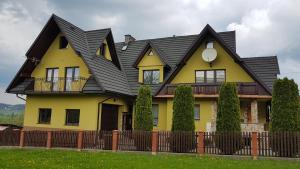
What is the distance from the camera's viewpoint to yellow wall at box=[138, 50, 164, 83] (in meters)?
22.9

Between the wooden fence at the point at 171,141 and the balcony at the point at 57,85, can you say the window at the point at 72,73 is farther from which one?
the wooden fence at the point at 171,141

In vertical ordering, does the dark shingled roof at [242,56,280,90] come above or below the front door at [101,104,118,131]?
above

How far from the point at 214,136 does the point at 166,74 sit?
934 cm

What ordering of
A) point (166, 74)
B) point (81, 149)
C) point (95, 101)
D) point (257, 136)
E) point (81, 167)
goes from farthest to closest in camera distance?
point (166, 74) → point (95, 101) → point (81, 149) → point (257, 136) → point (81, 167)

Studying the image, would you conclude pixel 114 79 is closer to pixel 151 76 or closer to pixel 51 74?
pixel 151 76

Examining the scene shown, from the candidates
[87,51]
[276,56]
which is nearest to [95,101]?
[87,51]

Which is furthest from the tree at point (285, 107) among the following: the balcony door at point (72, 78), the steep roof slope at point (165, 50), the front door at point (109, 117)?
the balcony door at point (72, 78)

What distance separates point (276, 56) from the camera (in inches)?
867

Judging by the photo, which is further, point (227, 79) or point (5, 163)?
point (227, 79)

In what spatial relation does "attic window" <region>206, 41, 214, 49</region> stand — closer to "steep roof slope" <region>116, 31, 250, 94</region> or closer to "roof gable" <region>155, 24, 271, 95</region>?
"roof gable" <region>155, 24, 271, 95</region>

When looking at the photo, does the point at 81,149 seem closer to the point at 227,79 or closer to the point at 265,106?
the point at 227,79

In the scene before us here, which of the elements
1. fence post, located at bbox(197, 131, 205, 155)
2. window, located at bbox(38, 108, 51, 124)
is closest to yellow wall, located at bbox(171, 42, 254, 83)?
fence post, located at bbox(197, 131, 205, 155)

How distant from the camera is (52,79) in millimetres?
21875

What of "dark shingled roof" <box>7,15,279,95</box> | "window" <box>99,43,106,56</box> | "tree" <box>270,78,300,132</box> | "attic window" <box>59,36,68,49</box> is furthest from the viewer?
"window" <box>99,43,106,56</box>
